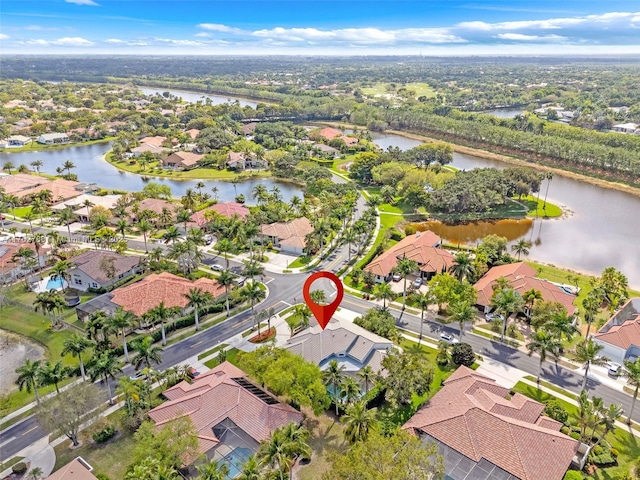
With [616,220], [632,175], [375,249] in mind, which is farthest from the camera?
[632,175]

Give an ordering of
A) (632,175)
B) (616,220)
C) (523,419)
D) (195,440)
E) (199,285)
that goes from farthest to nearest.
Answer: (632,175)
(616,220)
(199,285)
(523,419)
(195,440)

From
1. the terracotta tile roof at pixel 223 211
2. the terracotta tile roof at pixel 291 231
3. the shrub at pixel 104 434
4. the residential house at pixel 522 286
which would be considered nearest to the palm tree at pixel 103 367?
the shrub at pixel 104 434

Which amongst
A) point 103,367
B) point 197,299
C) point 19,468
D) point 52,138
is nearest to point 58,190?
point 197,299

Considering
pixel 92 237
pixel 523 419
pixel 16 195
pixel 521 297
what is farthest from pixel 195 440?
pixel 16 195

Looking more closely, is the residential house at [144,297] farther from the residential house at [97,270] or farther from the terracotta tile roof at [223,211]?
the terracotta tile roof at [223,211]

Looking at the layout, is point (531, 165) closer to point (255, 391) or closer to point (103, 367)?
point (255, 391)

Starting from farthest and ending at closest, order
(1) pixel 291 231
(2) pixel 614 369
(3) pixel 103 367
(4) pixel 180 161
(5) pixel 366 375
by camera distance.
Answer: (4) pixel 180 161 → (1) pixel 291 231 → (2) pixel 614 369 → (3) pixel 103 367 → (5) pixel 366 375

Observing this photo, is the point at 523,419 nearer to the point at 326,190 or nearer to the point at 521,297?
the point at 521,297
